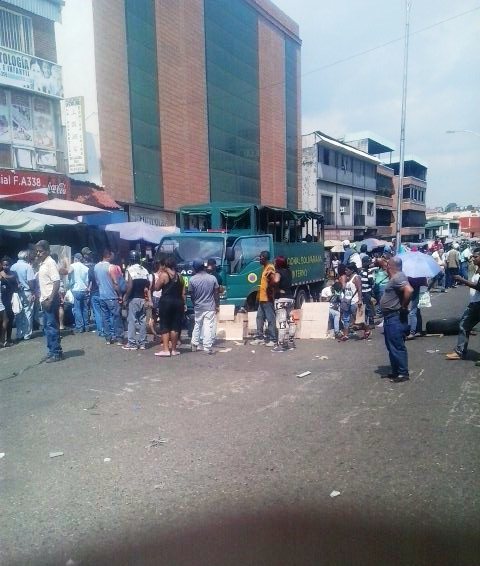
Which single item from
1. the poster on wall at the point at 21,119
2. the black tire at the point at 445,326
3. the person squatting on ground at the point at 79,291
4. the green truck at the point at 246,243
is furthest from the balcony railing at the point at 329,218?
the person squatting on ground at the point at 79,291

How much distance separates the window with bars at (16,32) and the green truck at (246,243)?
337 inches

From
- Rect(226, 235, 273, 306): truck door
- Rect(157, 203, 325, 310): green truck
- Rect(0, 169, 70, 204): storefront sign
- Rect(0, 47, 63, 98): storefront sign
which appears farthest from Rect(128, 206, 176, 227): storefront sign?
Rect(226, 235, 273, 306): truck door

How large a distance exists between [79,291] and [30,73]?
32.2 ft

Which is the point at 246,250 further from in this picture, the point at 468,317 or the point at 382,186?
the point at 382,186

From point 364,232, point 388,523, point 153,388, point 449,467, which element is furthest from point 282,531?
point 364,232

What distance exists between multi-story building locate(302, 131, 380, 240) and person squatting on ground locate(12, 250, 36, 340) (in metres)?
30.2

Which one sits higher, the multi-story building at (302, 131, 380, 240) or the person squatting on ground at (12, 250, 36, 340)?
the multi-story building at (302, 131, 380, 240)

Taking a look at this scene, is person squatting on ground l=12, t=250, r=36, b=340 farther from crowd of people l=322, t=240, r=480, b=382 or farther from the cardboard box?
crowd of people l=322, t=240, r=480, b=382

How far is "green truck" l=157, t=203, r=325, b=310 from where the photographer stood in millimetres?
10586

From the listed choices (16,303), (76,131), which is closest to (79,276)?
(16,303)

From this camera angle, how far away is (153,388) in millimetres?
6367

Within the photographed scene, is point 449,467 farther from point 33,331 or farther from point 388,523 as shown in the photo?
point 33,331

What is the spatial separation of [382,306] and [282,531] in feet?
12.6

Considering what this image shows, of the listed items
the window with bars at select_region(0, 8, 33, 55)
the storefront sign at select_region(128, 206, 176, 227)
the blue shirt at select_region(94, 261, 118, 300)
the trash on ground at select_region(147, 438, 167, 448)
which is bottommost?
the trash on ground at select_region(147, 438, 167, 448)
